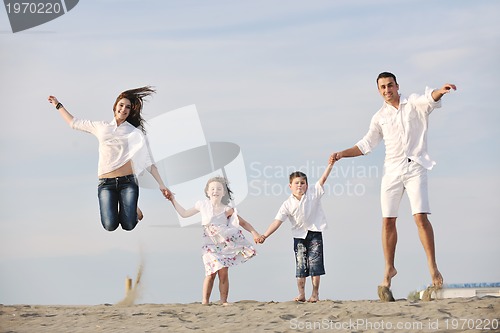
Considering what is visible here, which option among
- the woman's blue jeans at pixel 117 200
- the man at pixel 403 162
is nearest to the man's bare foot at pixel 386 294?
the man at pixel 403 162

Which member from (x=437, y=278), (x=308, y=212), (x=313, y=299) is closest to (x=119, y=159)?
(x=308, y=212)

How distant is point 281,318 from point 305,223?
2.03 meters

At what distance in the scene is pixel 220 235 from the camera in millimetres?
11805

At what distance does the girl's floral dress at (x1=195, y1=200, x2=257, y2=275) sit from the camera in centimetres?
1169

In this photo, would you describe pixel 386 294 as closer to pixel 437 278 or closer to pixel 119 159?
pixel 437 278

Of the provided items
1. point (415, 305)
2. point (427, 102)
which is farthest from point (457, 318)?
point (427, 102)

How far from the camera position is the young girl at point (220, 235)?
459 inches

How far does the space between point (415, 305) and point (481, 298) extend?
0.97 metres

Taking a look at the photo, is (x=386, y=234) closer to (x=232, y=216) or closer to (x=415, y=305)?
(x=415, y=305)

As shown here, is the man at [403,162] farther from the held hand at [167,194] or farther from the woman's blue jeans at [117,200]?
the woman's blue jeans at [117,200]

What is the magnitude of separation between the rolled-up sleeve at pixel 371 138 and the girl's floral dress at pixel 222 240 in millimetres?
1932

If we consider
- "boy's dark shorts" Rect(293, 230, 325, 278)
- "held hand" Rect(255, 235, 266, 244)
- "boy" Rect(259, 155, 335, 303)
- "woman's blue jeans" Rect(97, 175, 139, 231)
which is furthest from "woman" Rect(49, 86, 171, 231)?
"boy's dark shorts" Rect(293, 230, 325, 278)

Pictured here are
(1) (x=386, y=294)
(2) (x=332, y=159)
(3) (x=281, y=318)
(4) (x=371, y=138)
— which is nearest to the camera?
(3) (x=281, y=318)

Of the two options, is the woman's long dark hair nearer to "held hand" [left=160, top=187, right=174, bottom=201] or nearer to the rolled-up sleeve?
"held hand" [left=160, top=187, right=174, bottom=201]
